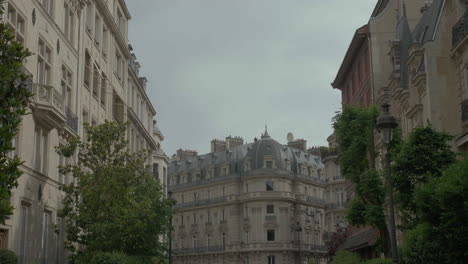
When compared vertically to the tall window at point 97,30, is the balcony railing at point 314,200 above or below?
below

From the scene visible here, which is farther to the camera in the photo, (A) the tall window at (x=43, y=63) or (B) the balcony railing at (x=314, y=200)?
(B) the balcony railing at (x=314, y=200)

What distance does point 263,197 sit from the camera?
8831 centimetres

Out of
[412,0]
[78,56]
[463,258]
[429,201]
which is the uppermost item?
[412,0]

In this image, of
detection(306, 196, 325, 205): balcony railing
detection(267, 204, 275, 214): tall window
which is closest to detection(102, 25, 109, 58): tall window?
detection(267, 204, 275, 214): tall window

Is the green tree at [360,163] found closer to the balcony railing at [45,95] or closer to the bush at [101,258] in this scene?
the bush at [101,258]

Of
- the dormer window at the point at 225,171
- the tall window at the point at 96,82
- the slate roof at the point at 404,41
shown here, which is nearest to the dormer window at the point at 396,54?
the slate roof at the point at 404,41

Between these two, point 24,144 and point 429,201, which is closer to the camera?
point 429,201

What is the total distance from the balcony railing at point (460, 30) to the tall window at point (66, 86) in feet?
53.1

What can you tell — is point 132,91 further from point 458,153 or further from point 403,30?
point 458,153

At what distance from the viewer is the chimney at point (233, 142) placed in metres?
105

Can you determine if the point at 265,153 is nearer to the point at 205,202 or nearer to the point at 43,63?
the point at 205,202

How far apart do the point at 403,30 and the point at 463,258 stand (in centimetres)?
2016

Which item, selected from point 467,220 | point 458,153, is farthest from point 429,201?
point 458,153

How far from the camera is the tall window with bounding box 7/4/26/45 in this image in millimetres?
23000
